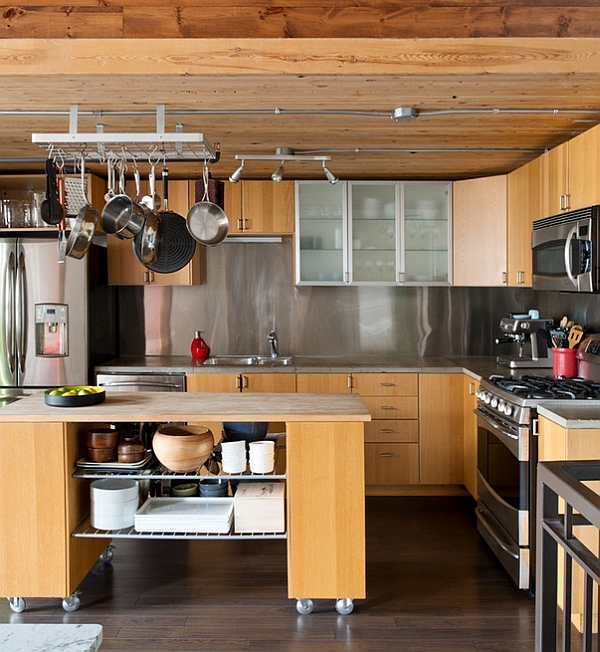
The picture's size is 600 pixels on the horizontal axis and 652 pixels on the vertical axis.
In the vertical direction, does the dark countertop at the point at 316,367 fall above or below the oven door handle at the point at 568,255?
below

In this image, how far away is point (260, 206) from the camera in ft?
16.8

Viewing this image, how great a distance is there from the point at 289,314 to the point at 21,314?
1998 mm

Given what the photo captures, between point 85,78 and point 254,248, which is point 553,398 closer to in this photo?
point 85,78

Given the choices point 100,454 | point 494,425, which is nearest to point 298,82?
point 100,454

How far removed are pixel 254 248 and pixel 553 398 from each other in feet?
9.62

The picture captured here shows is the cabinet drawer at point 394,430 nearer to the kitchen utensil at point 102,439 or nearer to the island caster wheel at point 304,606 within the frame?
the island caster wheel at point 304,606

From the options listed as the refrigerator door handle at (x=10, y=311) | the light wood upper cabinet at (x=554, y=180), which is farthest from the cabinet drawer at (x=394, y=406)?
the refrigerator door handle at (x=10, y=311)

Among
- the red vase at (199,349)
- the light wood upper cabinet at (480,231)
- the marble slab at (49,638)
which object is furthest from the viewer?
the red vase at (199,349)

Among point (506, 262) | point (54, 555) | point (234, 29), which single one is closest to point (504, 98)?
point (234, 29)

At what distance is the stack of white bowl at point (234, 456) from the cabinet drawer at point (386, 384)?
1.87m

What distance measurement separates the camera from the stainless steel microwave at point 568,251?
3.32m

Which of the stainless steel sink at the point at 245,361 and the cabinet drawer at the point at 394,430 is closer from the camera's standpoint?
the cabinet drawer at the point at 394,430

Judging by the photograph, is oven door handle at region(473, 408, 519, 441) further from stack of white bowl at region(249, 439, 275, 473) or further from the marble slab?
the marble slab

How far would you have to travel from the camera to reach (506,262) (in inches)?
188
